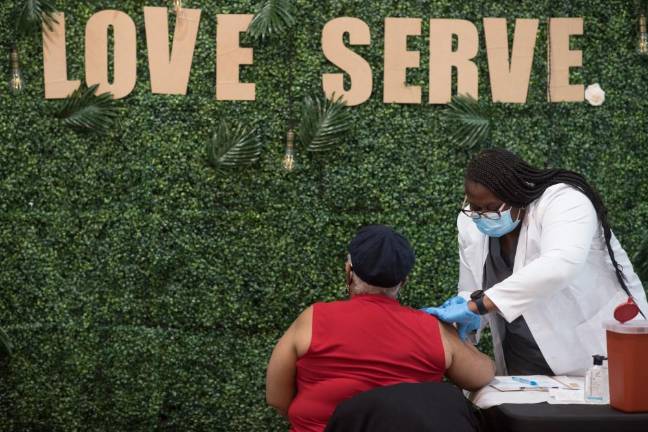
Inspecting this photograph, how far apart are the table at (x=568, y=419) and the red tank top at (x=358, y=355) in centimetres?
23

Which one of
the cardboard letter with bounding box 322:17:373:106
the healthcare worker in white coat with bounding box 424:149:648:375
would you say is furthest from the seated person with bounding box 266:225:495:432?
the cardboard letter with bounding box 322:17:373:106

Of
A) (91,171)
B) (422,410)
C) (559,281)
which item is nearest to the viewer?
(422,410)

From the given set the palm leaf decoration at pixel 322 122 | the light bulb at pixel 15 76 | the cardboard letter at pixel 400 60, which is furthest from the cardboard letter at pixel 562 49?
the light bulb at pixel 15 76

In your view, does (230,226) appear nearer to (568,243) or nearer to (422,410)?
(568,243)

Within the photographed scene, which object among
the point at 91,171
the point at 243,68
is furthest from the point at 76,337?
the point at 243,68

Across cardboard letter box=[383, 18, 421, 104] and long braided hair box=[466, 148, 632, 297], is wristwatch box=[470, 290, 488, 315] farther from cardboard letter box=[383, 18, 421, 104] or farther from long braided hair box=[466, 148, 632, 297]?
cardboard letter box=[383, 18, 421, 104]

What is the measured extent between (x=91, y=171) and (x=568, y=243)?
2330 millimetres

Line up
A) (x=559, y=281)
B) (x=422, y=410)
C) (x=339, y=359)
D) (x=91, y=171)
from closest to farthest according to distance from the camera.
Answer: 1. (x=422, y=410)
2. (x=339, y=359)
3. (x=559, y=281)
4. (x=91, y=171)

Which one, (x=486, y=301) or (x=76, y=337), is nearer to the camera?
(x=486, y=301)

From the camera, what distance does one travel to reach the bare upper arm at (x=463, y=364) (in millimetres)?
2141

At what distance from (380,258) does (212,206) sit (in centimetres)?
185

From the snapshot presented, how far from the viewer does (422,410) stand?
70.8 inches

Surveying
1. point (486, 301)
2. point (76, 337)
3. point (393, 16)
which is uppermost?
point (393, 16)

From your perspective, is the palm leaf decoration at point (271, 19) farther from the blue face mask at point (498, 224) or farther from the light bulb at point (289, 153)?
the blue face mask at point (498, 224)
